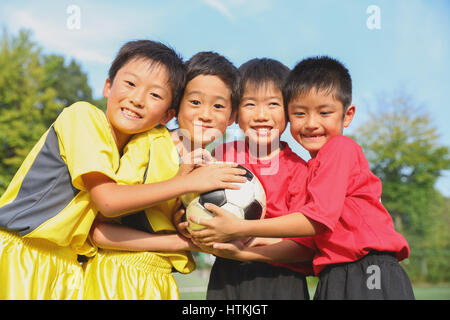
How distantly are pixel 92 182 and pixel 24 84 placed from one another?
28412mm

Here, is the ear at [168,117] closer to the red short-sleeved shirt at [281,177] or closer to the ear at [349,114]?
the red short-sleeved shirt at [281,177]

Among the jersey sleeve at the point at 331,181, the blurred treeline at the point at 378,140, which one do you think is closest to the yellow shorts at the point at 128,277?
the jersey sleeve at the point at 331,181

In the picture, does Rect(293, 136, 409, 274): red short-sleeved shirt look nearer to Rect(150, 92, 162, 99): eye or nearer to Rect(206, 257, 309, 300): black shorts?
Rect(206, 257, 309, 300): black shorts

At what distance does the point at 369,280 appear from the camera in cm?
240

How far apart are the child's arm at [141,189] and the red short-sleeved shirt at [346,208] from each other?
0.54 m

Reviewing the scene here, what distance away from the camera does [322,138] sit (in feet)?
9.01

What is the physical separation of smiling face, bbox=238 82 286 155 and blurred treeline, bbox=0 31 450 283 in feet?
68.9

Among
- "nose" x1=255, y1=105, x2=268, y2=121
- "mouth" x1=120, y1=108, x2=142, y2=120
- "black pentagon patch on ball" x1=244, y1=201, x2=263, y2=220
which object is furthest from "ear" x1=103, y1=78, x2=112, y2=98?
"black pentagon patch on ball" x1=244, y1=201, x2=263, y2=220

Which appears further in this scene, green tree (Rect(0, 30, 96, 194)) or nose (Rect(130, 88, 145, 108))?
green tree (Rect(0, 30, 96, 194))

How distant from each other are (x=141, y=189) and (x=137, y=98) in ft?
2.11

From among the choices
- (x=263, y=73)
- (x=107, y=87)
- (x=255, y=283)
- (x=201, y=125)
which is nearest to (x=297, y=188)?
(x=255, y=283)

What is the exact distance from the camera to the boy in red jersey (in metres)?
2.35

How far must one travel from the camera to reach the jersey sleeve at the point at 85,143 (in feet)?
7.58

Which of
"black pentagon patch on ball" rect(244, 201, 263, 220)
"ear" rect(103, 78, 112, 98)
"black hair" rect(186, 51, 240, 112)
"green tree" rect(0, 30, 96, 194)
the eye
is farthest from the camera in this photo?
"green tree" rect(0, 30, 96, 194)
